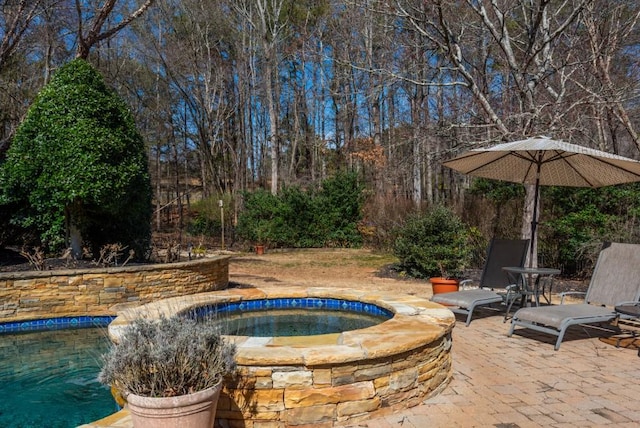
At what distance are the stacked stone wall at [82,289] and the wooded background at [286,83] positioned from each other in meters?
5.09

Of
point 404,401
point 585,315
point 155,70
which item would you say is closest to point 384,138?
point 155,70

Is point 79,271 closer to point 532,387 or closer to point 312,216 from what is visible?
point 532,387

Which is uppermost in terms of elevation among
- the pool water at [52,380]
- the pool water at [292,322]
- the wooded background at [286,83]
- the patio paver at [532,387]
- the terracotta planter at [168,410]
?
the wooded background at [286,83]

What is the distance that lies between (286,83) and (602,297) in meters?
21.4

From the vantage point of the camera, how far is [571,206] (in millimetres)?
8930

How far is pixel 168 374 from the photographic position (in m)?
2.34

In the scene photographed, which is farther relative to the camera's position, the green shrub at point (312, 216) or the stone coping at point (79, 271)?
the green shrub at point (312, 216)

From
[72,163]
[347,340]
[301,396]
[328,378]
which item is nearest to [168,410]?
[301,396]

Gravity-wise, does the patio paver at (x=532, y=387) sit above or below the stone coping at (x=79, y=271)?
below

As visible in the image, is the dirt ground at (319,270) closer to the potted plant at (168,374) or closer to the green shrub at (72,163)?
the green shrub at (72,163)

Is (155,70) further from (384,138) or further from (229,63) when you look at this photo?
(384,138)

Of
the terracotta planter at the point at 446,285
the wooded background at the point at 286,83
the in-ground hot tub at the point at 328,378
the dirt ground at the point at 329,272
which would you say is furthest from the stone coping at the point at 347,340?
the wooded background at the point at 286,83

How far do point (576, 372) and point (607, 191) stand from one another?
5.86 m

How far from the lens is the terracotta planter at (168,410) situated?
2186 millimetres
